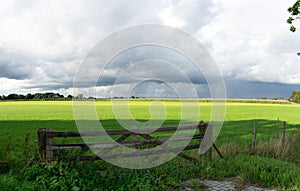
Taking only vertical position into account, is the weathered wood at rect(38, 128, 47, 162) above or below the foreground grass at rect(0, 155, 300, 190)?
above

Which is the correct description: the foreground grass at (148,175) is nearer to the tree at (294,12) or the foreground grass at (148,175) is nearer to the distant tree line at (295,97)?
the tree at (294,12)

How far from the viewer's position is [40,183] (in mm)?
6945

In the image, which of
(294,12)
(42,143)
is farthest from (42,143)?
(294,12)

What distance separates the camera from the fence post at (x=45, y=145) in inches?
322

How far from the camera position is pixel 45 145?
26.9 ft

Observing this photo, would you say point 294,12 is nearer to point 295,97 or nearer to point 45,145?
point 45,145

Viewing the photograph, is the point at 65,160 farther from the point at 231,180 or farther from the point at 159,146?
the point at 231,180

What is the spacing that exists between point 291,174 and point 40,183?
7293 millimetres

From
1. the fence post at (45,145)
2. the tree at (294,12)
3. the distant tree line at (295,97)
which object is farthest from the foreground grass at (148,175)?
the distant tree line at (295,97)

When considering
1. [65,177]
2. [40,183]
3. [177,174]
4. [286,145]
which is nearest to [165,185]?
[177,174]

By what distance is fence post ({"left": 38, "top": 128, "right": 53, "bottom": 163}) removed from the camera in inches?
322

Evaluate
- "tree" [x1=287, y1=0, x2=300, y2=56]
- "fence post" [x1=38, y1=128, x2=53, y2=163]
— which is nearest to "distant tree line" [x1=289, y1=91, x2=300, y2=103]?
"tree" [x1=287, y1=0, x2=300, y2=56]

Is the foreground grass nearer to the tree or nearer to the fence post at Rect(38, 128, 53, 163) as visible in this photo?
the fence post at Rect(38, 128, 53, 163)

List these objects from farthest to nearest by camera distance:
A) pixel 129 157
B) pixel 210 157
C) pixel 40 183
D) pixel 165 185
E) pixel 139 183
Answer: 1. pixel 210 157
2. pixel 129 157
3. pixel 165 185
4. pixel 139 183
5. pixel 40 183
